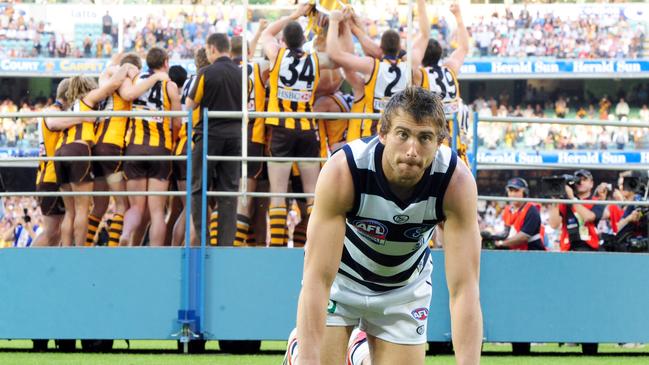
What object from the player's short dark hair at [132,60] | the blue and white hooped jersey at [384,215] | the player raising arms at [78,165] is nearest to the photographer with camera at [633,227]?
the player's short dark hair at [132,60]

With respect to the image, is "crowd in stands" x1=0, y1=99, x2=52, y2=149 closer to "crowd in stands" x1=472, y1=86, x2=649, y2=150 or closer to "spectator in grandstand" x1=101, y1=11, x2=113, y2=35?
"spectator in grandstand" x1=101, y1=11, x2=113, y2=35

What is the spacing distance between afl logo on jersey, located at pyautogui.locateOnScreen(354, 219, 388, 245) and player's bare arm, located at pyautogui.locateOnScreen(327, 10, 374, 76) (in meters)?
5.03

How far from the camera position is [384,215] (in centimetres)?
486

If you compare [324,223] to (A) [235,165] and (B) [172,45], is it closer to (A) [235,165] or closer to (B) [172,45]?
(A) [235,165]

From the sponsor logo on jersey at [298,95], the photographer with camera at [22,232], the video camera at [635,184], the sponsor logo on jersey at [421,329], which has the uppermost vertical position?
the sponsor logo on jersey at [298,95]

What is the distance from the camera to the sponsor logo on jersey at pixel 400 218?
484 centimetres

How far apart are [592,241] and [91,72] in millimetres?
22620

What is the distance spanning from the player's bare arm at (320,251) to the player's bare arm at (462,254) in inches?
17.9

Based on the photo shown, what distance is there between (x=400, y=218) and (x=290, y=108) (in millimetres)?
5470

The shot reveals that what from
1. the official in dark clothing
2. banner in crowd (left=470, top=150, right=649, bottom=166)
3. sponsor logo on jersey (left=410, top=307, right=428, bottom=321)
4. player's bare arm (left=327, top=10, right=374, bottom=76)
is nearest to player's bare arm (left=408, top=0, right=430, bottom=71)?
player's bare arm (left=327, top=10, right=374, bottom=76)

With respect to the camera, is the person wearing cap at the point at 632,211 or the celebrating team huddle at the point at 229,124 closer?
the celebrating team huddle at the point at 229,124

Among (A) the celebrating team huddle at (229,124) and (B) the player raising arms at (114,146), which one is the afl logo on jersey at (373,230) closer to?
(A) the celebrating team huddle at (229,124)

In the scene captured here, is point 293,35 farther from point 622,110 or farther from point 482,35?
point 622,110

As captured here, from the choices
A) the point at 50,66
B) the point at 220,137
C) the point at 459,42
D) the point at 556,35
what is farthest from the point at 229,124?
the point at 556,35
